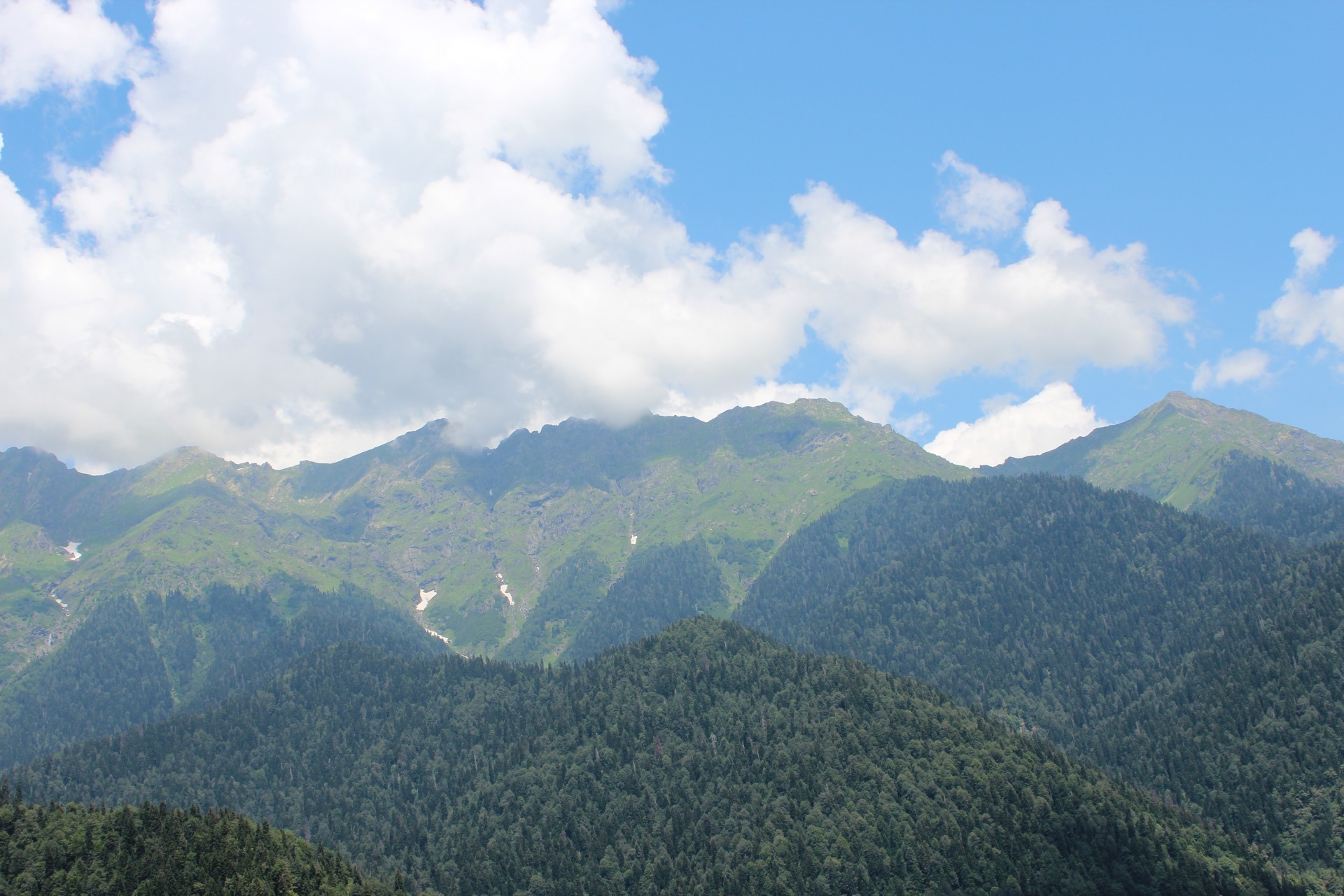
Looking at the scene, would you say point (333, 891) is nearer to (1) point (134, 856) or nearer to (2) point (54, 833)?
(1) point (134, 856)

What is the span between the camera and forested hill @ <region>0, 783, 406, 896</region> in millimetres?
179250

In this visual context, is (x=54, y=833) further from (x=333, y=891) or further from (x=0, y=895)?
(x=333, y=891)

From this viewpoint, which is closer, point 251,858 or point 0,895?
point 0,895

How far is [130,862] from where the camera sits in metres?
186

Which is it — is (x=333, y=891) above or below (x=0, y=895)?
below

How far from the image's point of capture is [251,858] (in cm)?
19288

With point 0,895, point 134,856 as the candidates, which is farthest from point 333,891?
point 0,895

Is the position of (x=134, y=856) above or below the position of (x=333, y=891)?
above

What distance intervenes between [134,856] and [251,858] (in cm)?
2372

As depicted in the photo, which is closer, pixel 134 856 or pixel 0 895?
pixel 0 895

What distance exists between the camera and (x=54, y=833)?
19162 centimetres

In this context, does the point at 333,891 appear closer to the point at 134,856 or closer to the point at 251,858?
the point at 251,858

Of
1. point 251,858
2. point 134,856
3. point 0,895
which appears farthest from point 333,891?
point 0,895

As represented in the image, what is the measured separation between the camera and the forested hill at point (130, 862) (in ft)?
588
